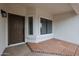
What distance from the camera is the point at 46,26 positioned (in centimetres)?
266

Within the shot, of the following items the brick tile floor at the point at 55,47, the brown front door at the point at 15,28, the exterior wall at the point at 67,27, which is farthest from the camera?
the brown front door at the point at 15,28

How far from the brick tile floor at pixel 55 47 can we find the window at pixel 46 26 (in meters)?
0.25

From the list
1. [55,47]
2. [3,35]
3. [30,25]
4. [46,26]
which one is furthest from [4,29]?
[55,47]

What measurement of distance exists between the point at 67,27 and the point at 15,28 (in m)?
1.17

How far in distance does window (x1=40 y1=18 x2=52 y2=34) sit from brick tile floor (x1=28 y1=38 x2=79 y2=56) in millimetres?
246

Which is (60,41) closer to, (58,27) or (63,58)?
(58,27)

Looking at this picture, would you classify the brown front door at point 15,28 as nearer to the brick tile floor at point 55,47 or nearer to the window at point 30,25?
the window at point 30,25

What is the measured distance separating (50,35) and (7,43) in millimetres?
984

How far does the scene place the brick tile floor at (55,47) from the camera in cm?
222

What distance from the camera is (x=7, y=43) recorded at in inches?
95.4

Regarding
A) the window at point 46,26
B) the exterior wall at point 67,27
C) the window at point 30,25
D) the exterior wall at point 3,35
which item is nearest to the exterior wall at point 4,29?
the exterior wall at point 3,35

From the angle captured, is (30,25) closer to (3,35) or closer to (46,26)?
A: (46,26)

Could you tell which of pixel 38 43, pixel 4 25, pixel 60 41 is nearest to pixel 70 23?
pixel 60 41

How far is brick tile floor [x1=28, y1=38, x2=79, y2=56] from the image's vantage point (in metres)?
2.22
